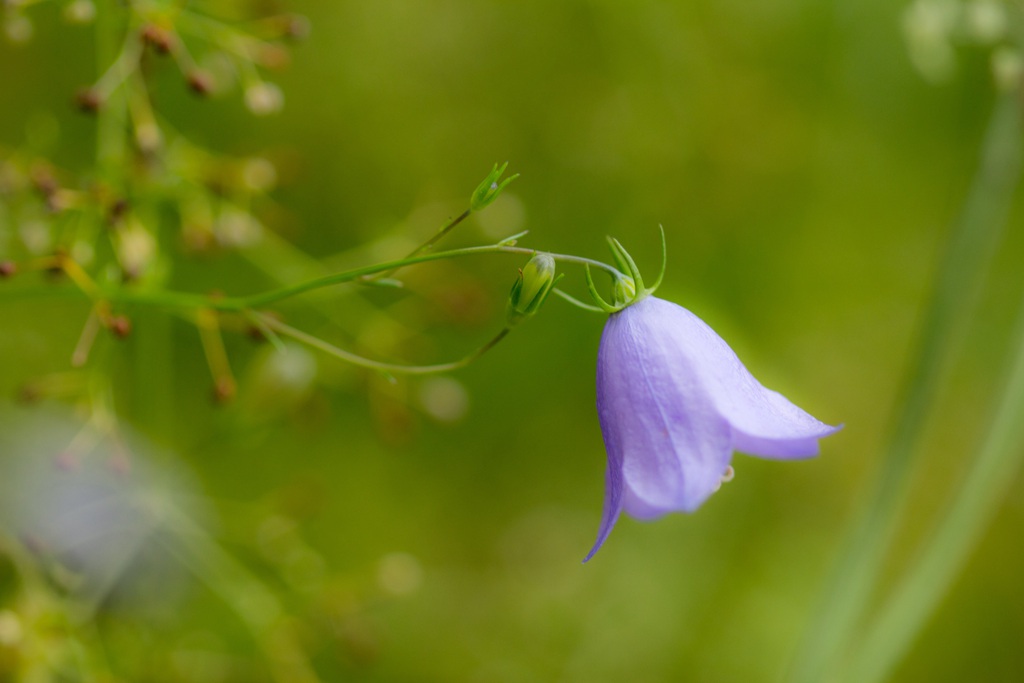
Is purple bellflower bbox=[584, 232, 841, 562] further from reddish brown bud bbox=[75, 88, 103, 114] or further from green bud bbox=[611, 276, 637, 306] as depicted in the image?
reddish brown bud bbox=[75, 88, 103, 114]

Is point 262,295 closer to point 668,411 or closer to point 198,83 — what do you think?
point 198,83

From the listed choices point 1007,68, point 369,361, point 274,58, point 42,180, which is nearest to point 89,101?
point 42,180

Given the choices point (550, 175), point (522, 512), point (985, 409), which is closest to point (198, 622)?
point (522, 512)

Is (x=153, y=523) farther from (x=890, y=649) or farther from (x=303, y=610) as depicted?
(x=890, y=649)

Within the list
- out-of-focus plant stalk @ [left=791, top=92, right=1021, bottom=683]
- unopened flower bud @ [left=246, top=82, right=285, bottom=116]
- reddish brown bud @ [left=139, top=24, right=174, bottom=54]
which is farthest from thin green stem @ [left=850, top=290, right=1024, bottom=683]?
reddish brown bud @ [left=139, top=24, right=174, bottom=54]

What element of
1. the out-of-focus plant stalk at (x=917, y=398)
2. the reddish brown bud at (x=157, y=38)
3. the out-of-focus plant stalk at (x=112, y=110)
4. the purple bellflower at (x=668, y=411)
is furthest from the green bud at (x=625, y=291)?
the out-of-focus plant stalk at (x=917, y=398)

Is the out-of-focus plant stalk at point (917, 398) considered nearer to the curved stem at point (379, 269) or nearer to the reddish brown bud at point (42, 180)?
the curved stem at point (379, 269)
